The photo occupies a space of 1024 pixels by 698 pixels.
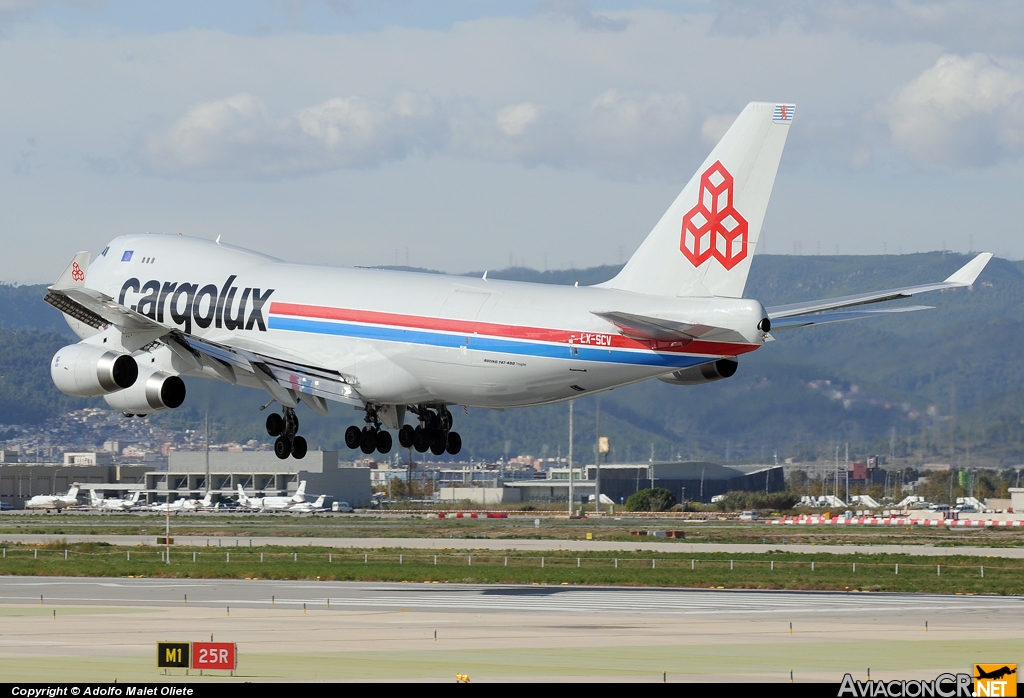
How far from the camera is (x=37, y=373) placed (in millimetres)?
185250

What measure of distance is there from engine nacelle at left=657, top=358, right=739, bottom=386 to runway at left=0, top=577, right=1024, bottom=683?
272 inches

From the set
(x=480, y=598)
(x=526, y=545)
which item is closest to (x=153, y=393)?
(x=480, y=598)

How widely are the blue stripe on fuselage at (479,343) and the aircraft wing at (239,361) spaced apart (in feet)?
3.83

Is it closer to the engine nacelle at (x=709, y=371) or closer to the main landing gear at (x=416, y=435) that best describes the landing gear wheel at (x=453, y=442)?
the main landing gear at (x=416, y=435)

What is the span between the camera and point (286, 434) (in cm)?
4347

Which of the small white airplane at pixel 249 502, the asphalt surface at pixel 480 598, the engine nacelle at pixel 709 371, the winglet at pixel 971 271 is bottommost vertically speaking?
the asphalt surface at pixel 480 598

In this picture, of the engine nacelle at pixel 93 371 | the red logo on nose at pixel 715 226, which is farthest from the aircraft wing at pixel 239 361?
the red logo on nose at pixel 715 226

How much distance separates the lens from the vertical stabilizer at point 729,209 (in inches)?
1447

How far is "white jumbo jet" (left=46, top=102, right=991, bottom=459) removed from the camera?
3681 cm

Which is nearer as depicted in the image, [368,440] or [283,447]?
[283,447]

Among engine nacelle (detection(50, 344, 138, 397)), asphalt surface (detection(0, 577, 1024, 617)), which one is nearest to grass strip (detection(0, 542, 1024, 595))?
asphalt surface (detection(0, 577, 1024, 617))

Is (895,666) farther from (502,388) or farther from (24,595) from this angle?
(24,595)

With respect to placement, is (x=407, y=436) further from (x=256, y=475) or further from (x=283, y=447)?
(x=256, y=475)

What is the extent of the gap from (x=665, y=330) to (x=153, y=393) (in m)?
15.5
